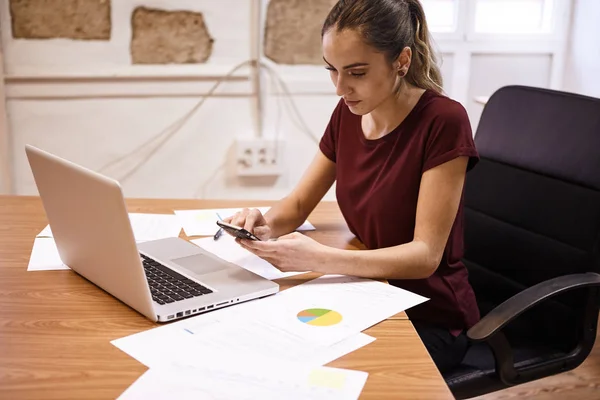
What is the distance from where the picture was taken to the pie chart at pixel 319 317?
1.18 metres

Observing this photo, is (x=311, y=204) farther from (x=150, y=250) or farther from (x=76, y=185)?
(x=76, y=185)

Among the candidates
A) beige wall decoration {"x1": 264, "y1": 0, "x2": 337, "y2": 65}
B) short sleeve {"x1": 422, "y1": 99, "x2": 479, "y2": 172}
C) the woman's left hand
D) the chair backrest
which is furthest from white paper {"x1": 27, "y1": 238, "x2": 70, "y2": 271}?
beige wall decoration {"x1": 264, "y1": 0, "x2": 337, "y2": 65}

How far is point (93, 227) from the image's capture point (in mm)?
1201

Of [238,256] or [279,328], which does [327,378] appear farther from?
[238,256]

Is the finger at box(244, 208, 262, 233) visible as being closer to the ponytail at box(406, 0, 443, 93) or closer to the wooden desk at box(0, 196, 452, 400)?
the wooden desk at box(0, 196, 452, 400)

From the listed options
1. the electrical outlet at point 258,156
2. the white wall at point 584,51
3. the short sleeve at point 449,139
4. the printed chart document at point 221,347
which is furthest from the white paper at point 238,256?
the white wall at point 584,51

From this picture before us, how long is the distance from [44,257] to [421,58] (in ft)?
2.93

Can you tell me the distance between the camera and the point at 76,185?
3.88 ft

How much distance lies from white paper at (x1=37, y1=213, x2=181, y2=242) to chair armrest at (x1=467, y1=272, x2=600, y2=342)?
2.23 feet

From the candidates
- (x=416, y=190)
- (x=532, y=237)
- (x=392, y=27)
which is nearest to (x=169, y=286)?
(x=416, y=190)

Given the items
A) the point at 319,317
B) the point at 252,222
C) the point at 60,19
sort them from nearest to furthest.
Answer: the point at 319,317 → the point at 252,222 → the point at 60,19

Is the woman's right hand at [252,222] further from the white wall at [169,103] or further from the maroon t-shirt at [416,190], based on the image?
the white wall at [169,103]

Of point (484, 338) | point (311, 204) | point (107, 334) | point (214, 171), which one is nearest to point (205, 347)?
point (107, 334)

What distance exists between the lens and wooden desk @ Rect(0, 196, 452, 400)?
38.7 inches
